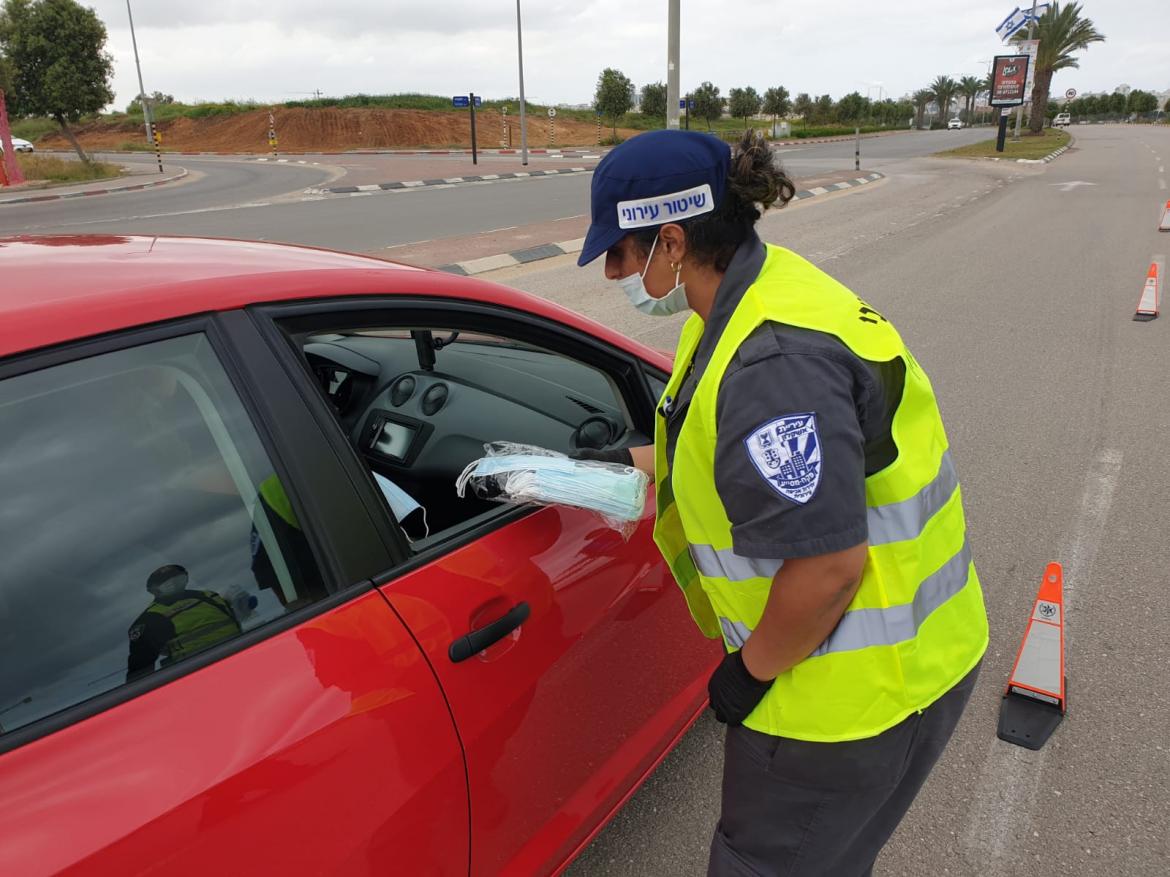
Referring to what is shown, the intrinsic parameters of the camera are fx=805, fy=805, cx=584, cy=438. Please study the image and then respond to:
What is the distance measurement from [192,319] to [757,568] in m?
0.98

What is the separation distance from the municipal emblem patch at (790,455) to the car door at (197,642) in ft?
2.14

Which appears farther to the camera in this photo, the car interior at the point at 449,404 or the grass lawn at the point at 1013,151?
the grass lawn at the point at 1013,151

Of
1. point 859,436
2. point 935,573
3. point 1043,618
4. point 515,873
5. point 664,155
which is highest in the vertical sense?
point 664,155

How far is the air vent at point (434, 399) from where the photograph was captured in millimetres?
2156

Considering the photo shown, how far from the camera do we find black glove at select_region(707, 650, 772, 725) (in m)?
1.37

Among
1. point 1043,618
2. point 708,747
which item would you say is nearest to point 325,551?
point 708,747

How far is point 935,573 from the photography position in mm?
1370

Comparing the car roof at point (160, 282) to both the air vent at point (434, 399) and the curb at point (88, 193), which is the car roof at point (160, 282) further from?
the curb at point (88, 193)

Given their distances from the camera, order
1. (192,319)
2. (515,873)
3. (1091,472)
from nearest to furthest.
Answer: (192,319)
(515,873)
(1091,472)

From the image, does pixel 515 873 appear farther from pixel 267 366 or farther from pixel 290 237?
pixel 290 237

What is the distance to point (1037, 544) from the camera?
12.2ft

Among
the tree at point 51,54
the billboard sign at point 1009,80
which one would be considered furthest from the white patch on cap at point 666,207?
the billboard sign at point 1009,80

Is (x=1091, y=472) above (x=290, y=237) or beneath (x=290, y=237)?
beneath

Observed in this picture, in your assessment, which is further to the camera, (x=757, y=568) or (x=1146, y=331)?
(x=1146, y=331)
